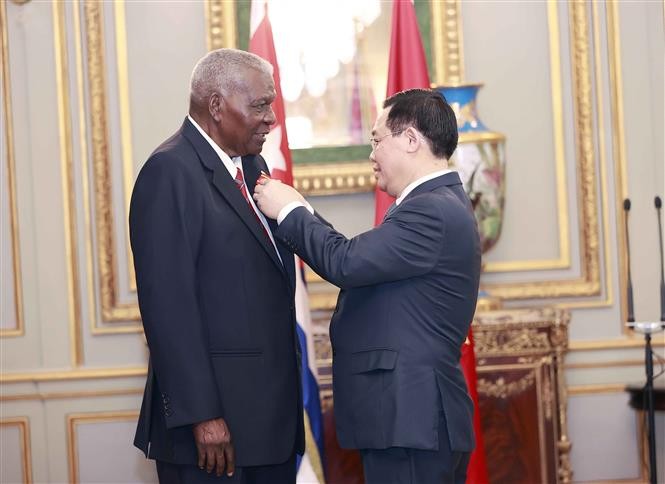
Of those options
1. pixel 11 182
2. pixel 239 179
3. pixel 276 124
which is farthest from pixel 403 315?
pixel 11 182

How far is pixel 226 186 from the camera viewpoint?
2299 mm

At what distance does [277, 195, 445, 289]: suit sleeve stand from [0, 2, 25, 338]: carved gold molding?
8.37 feet

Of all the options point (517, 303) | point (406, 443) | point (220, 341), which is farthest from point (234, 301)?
point (517, 303)

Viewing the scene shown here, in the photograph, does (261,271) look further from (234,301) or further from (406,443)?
(406,443)

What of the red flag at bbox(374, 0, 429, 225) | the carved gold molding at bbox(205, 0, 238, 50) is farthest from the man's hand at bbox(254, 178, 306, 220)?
the carved gold molding at bbox(205, 0, 238, 50)

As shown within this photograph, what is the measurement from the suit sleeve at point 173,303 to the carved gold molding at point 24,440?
8.18 ft

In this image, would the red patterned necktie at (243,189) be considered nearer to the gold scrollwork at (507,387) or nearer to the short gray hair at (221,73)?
the short gray hair at (221,73)

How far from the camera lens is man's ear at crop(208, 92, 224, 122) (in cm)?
234

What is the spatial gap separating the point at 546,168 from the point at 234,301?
99.7 inches

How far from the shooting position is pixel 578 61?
4.40m

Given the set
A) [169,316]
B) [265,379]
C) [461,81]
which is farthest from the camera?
[461,81]

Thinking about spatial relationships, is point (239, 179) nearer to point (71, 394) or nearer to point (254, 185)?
point (254, 185)

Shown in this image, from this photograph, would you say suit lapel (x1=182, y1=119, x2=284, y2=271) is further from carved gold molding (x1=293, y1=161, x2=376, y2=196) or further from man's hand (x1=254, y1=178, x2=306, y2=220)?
carved gold molding (x1=293, y1=161, x2=376, y2=196)

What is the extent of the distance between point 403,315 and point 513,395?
1.85 meters
